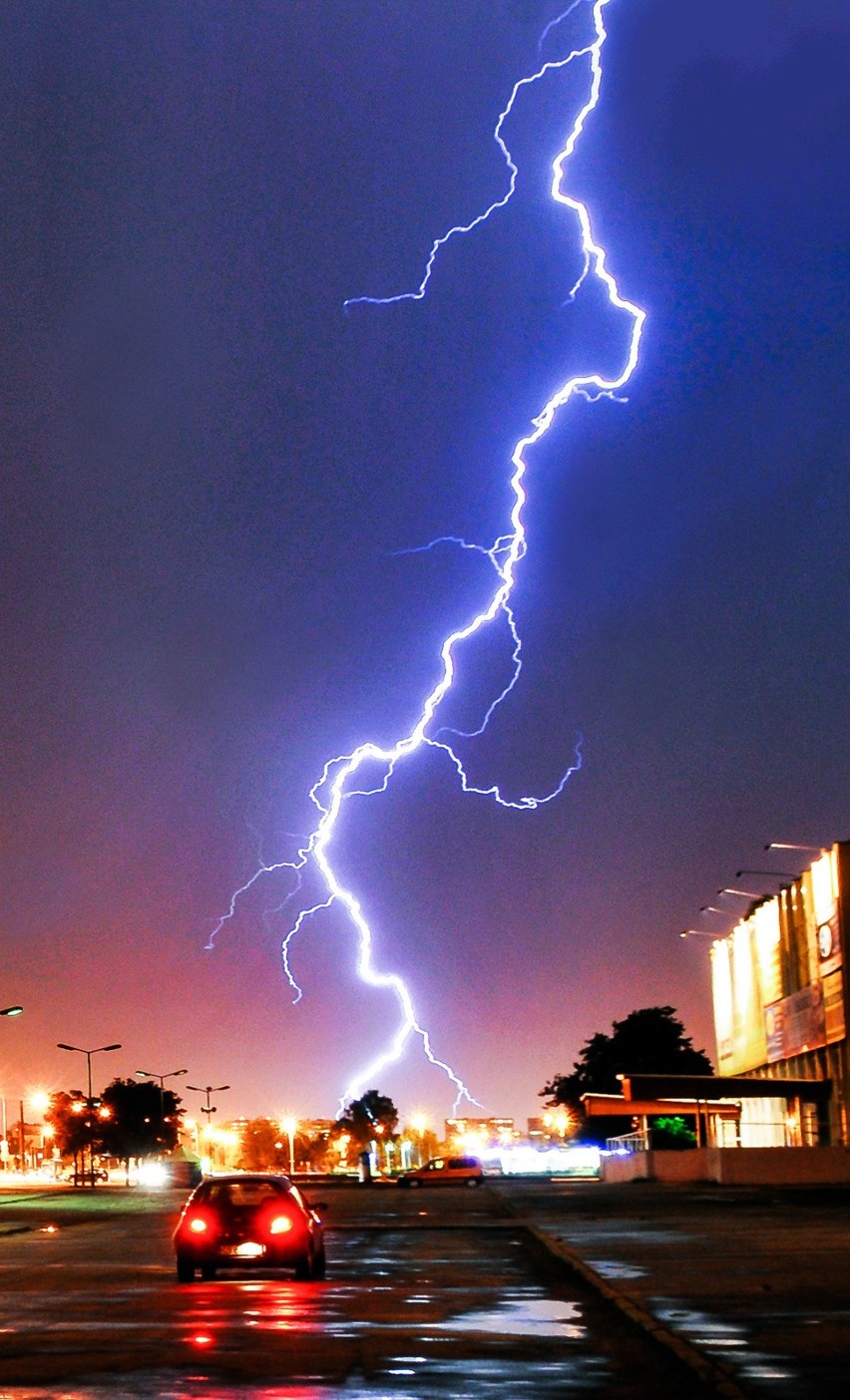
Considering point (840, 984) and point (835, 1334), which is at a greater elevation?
point (840, 984)

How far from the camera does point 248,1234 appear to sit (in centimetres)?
2175

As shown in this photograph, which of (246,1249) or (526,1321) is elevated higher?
(246,1249)

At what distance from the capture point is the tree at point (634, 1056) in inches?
5290

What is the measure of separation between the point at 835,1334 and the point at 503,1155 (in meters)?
104

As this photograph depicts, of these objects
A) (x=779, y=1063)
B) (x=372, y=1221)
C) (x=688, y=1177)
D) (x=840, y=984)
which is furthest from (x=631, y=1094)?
(x=372, y=1221)

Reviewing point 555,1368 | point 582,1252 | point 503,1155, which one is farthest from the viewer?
point 503,1155

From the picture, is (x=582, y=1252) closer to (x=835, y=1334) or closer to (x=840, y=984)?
(x=835, y=1334)

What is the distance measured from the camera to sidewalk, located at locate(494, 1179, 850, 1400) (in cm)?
1230

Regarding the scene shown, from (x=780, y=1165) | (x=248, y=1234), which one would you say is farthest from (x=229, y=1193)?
(x=780, y=1165)

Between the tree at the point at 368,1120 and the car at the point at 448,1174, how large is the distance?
330 feet

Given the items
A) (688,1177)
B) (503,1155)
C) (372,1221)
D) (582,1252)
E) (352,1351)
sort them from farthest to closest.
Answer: (503,1155) < (688,1177) < (372,1221) < (582,1252) < (352,1351)

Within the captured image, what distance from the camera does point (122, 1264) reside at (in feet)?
85.0

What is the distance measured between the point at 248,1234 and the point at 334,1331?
6.54 meters

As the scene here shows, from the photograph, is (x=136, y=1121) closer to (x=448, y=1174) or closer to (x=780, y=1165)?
(x=448, y=1174)
